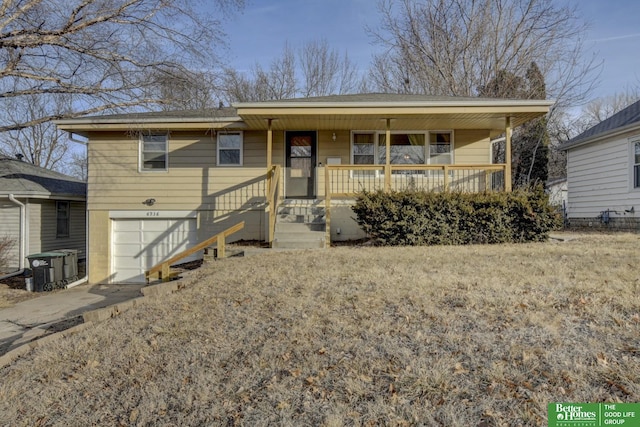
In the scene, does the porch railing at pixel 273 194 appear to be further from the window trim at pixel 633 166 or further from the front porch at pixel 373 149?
the window trim at pixel 633 166

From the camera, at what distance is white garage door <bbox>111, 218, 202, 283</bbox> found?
36.2ft

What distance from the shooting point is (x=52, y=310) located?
7.76 m

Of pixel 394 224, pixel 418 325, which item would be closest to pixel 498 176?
pixel 394 224

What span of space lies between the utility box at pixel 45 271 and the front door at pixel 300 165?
6.80 metres

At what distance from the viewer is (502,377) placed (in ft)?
8.46

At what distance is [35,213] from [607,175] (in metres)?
19.0

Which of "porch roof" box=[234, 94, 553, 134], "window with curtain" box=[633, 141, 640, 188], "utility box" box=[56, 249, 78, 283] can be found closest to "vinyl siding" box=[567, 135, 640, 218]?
"window with curtain" box=[633, 141, 640, 188]

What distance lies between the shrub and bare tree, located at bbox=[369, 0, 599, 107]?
11617 millimetres

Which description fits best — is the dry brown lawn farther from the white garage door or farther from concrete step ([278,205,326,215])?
the white garage door

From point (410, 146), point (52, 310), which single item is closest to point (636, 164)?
point (410, 146)

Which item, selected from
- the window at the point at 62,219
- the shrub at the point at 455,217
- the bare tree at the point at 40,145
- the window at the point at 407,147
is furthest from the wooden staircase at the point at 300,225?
the bare tree at the point at 40,145

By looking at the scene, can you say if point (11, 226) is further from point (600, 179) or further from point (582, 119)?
point (582, 119)

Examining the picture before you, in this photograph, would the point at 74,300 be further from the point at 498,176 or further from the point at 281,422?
the point at 498,176

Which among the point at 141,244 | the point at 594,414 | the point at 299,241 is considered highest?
the point at 299,241
